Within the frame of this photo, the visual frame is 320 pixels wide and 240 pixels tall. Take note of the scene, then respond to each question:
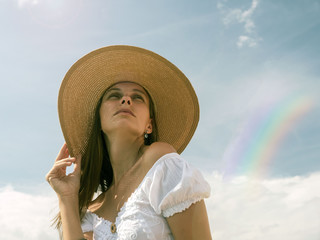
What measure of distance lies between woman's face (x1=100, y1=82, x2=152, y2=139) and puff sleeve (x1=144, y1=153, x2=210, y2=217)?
74 cm

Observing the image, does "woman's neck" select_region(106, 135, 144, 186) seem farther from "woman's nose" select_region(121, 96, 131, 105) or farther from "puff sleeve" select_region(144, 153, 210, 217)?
"puff sleeve" select_region(144, 153, 210, 217)

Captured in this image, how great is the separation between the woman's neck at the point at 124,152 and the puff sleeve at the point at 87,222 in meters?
0.42

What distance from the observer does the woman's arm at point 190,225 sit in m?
2.77

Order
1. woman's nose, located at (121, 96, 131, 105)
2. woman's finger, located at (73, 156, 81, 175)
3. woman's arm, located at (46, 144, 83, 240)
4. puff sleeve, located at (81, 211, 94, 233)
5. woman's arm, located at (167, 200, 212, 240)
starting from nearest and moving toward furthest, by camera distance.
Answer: woman's arm, located at (167, 200, 212, 240) < woman's arm, located at (46, 144, 83, 240) < puff sleeve, located at (81, 211, 94, 233) < woman's nose, located at (121, 96, 131, 105) < woman's finger, located at (73, 156, 81, 175)

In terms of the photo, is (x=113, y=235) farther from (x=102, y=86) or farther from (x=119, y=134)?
(x=102, y=86)

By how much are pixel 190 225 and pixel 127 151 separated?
1.32 meters

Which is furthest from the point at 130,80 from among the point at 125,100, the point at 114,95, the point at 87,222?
the point at 87,222

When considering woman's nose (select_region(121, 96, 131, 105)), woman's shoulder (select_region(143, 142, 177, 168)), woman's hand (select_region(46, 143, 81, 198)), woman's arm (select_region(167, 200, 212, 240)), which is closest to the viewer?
woman's arm (select_region(167, 200, 212, 240))

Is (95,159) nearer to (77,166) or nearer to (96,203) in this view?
(77,166)

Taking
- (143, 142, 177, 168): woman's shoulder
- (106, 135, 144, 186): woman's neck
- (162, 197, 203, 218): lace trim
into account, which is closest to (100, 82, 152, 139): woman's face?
(106, 135, 144, 186): woman's neck

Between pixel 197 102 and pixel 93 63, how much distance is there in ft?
4.11

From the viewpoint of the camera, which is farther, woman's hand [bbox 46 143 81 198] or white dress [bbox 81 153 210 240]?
woman's hand [bbox 46 143 81 198]

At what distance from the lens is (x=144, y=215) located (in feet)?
9.53

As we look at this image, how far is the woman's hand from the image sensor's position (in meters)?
3.61
